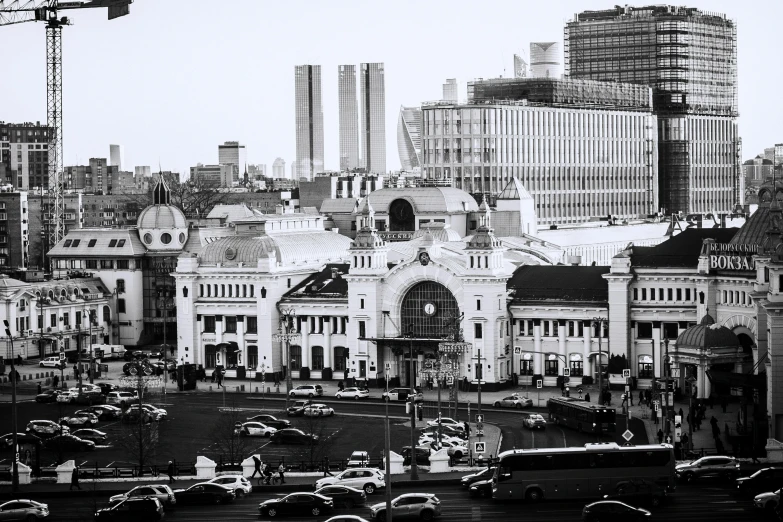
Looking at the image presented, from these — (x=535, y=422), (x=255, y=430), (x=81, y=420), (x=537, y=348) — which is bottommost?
(x=255, y=430)

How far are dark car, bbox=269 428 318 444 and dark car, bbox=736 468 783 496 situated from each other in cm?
3604

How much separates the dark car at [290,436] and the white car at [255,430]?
2614mm

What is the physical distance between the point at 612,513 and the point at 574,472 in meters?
8.78

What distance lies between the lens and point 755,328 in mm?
139250

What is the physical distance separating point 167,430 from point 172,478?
91.0ft

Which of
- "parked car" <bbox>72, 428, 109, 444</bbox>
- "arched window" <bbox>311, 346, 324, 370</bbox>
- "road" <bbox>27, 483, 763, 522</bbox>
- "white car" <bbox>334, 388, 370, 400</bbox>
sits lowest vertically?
"road" <bbox>27, 483, 763, 522</bbox>

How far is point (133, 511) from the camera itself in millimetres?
91375

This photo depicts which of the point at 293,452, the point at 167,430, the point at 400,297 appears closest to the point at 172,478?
the point at 293,452

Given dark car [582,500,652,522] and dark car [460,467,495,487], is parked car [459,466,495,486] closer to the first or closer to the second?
dark car [460,467,495,487]

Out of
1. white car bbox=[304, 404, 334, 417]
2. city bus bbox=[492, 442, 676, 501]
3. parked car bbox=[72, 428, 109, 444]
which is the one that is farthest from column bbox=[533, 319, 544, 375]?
city bus bbox=[492, 442, 676, 501]

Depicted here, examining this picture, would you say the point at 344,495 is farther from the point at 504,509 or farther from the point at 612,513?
the point at 612,513

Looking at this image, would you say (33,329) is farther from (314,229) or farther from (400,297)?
(400,297)

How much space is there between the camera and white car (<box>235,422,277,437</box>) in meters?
129

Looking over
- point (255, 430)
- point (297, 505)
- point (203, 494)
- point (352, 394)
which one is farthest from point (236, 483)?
point (352, 394)
